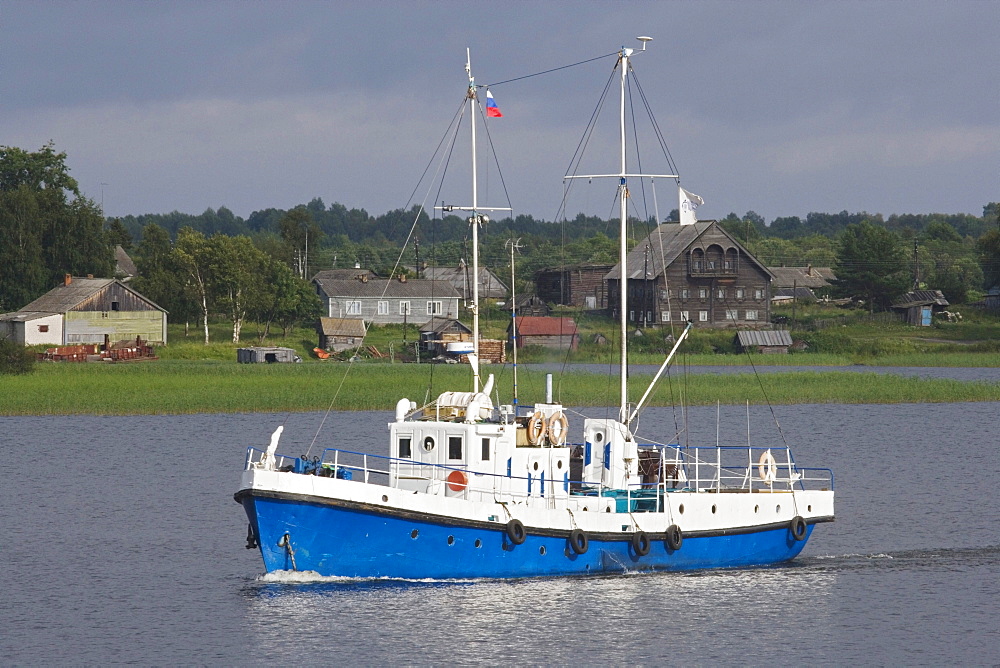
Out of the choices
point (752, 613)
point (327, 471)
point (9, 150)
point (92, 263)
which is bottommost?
point (752, 613)

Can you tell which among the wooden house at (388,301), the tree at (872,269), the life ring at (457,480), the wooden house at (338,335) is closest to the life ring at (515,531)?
the life ring at (457,480)

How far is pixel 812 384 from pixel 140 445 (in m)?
36.5

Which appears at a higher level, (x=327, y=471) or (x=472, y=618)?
(x=327, y=471)

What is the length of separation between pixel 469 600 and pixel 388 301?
90.5 m

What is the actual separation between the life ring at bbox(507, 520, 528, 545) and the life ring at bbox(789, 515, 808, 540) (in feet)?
26.8

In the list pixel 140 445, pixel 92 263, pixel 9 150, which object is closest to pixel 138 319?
pixel 92 263

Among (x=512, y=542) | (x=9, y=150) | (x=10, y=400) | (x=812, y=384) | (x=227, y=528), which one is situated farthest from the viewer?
(x=9, y=150)

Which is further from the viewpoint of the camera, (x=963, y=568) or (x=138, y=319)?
(x=138, y=319)

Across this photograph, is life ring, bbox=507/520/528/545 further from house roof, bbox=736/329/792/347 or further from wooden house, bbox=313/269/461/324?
wooden house, bbox=313/269/461/324

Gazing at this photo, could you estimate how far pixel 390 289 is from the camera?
120 metres

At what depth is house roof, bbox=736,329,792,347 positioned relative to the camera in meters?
98.7

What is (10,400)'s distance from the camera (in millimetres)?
63625

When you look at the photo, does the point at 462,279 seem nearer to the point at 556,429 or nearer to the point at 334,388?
the point at 334,388

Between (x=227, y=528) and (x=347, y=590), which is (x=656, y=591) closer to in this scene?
(x=347, y=590)
